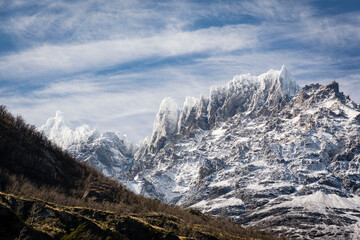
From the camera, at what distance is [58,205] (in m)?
50.8

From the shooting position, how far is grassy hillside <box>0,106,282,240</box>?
42375mm

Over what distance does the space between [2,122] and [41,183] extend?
2854 centimetres

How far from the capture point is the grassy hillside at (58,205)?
139 ft

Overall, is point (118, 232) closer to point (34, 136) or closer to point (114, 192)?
point (114, 192)

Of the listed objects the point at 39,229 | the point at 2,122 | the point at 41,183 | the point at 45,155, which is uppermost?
the point at 2,122

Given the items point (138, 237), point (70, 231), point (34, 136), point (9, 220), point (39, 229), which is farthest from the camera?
point (34, 136)

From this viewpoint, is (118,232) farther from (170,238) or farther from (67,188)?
(67,188)

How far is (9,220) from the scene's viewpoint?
37.4m

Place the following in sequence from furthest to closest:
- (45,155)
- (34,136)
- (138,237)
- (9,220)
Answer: (34,136) → (45,155) → (138,237) → (9,220)

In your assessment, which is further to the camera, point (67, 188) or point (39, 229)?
point (67, 188)

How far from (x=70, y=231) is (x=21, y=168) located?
2294 inches

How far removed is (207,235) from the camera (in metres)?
67.6

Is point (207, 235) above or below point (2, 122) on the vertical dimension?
below

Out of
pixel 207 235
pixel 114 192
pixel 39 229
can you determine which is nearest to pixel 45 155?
pixel 114 192
